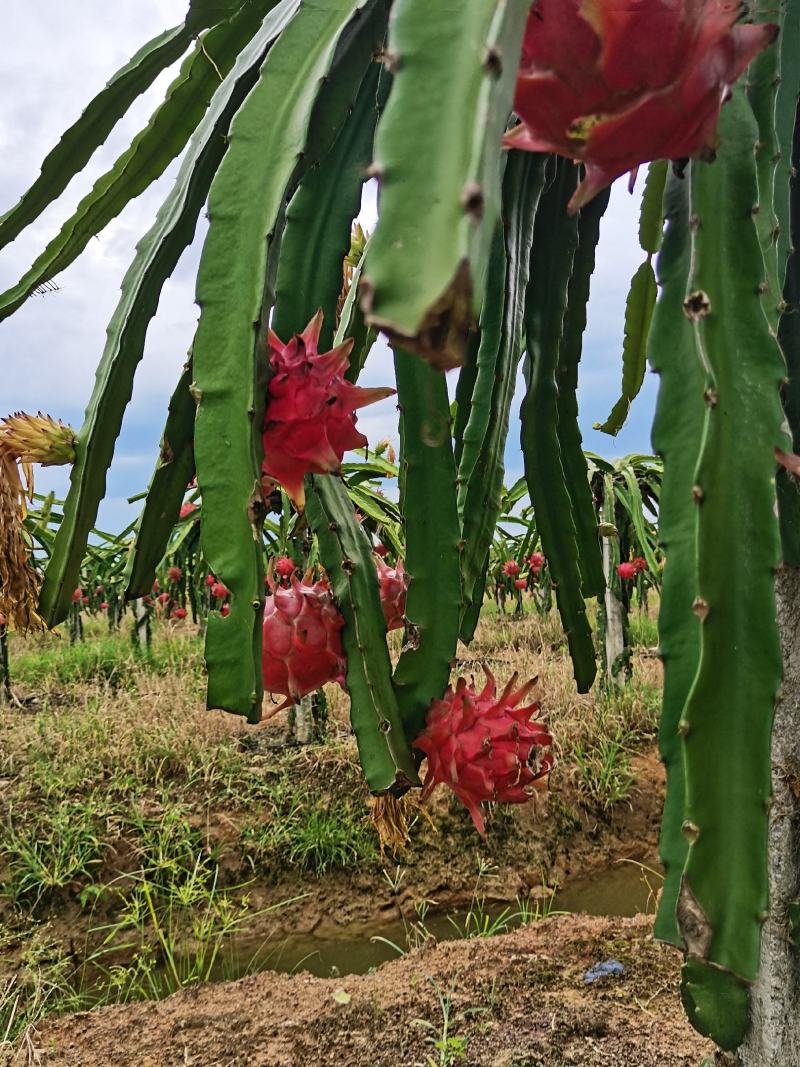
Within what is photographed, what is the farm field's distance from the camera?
1.96m

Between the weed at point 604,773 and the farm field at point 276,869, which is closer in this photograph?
the farm field at point 276,869

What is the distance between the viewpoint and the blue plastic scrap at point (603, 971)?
1719 millimetres

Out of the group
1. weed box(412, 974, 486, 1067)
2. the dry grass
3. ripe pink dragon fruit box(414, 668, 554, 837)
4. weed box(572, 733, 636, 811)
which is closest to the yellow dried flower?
ripe pink dragon fruit box(414, 668, 554, 837)

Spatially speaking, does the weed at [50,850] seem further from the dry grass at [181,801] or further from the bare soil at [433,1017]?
the bare soil at [433,1017]

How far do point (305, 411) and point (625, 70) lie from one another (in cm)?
24

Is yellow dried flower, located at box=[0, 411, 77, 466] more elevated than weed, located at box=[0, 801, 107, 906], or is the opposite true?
yellow dried flower, located at box=[0, 411, 77, 466]

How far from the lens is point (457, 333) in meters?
0.23

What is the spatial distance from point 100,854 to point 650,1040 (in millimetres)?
1944

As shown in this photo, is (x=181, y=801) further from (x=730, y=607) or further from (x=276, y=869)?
(x=730, y=607)

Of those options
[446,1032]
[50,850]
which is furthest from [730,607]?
[50,850]

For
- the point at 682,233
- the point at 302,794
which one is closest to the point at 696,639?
the point at 682,233

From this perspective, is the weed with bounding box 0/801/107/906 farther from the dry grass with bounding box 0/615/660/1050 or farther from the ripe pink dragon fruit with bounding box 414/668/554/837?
the ripe pink dragon fruit with bounding box 414/668/554/837

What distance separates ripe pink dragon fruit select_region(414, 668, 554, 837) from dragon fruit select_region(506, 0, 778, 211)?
37cm

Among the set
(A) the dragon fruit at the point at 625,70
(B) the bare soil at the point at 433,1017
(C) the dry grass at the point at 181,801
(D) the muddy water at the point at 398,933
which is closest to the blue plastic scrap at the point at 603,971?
(B) the bare soil at the point at 433,1017
